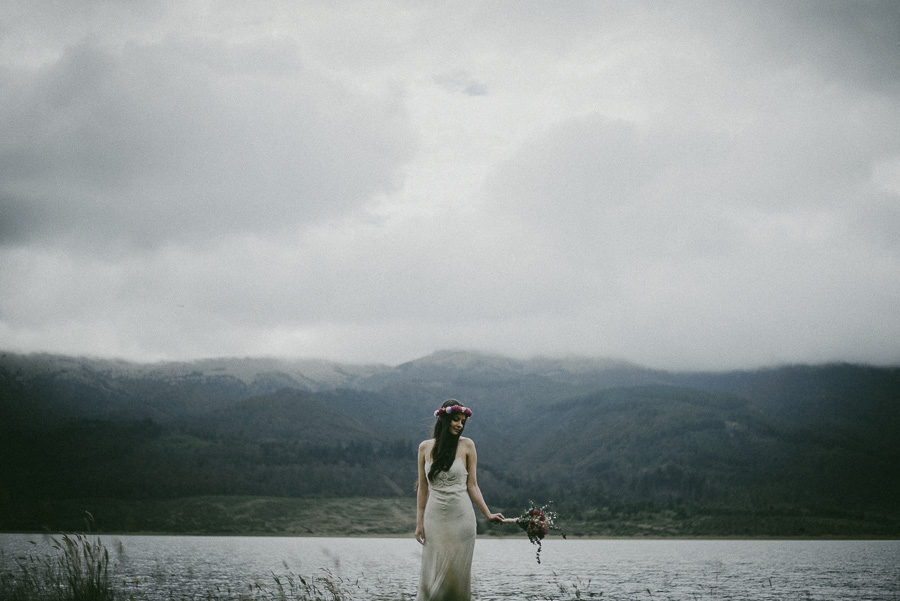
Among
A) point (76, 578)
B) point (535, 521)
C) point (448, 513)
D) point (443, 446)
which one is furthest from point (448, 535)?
point (76, 578)

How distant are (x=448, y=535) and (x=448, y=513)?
0.39 meters

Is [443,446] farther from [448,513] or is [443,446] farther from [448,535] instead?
[448,535]

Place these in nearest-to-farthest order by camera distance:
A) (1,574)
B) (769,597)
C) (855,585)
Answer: (1,574) < (769,597) < (855,585)

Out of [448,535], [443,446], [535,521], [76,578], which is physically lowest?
[76,578]

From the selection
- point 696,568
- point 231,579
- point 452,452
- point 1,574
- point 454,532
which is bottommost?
point 696,568

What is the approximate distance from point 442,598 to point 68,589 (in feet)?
29.5

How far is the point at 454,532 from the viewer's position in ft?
45.2

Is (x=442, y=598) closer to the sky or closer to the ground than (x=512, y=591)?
closer to the sky

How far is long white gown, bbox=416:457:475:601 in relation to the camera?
44.8 ft

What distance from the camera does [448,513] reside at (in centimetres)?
1383

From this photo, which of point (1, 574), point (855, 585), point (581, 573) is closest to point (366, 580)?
point (581, 573)

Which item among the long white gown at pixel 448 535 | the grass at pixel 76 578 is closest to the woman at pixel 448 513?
the long white gown at pixel 448 535

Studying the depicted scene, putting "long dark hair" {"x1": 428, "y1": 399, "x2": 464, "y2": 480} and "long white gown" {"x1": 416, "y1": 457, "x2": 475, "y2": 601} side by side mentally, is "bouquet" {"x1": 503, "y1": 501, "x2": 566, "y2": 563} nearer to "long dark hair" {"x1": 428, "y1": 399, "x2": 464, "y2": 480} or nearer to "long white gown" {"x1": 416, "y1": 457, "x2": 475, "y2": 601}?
"long white gown" {"x1": 416, "y1": 457, "x2": 475, "y2": 601}

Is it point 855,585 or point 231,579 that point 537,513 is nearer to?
point 231,579
